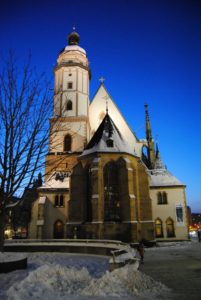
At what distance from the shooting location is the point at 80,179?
90.4 ft

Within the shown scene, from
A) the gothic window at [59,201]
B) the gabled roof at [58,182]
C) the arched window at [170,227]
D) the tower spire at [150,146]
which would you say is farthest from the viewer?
the tower spire at [150,146]

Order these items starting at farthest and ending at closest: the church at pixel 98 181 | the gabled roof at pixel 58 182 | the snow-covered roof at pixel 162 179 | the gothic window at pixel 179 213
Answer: the snow-covered roof at pixel 162 179, the gabled roof at pixel 58 182, the gothic window at pixel 179 213, the church at pixel 98 181

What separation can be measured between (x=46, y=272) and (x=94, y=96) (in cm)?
3477

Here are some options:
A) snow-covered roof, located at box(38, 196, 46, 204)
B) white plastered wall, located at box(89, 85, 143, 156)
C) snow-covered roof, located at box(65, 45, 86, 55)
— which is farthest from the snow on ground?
snow-covered roof, located at box(65, 45, 86, 55)

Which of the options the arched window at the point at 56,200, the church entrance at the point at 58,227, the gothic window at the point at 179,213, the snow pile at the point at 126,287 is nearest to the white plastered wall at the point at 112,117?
the gothic window at the point at 179,213

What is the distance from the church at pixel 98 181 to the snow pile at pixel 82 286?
8.13m

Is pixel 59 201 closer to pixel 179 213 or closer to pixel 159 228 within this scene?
pixel 159 228

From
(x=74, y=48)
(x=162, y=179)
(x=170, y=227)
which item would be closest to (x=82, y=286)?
(x=170, y=227)

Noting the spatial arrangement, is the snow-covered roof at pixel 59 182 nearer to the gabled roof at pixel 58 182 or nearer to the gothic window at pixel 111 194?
the gabled roof at pixel 58 182

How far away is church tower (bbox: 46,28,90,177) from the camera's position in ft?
121

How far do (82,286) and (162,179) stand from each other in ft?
95.3

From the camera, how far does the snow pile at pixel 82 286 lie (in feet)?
21.9

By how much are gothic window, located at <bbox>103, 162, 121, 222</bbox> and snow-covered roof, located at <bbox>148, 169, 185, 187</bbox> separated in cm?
980

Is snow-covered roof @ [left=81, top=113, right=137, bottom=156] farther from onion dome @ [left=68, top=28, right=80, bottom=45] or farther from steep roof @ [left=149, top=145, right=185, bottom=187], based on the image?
onion dome @ [left=68, top=28, right=80, bottom=45]
